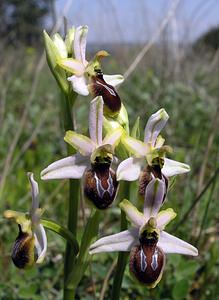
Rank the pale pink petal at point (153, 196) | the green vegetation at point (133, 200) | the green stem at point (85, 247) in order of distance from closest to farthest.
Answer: the pale pink petal at point (153, 196) < the green stem at point (85, 247) < the green vegetation at point (133, 200)

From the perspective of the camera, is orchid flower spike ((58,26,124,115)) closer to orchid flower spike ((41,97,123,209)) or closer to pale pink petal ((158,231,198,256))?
orchid flower spike ((41,97,123,209))

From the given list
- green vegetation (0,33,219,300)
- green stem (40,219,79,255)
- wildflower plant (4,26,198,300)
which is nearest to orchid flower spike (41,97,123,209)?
wildflower plant (4,26,198,300)

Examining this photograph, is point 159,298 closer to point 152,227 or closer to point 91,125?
point 152,227

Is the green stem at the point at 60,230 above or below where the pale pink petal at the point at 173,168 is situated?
below

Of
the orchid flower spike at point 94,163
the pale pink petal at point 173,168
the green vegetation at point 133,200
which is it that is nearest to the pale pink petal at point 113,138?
the orchid flower spike at point 94,163

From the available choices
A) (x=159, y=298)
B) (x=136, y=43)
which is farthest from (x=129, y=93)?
(x=159, y=298)

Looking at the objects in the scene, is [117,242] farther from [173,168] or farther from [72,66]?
[72,66]

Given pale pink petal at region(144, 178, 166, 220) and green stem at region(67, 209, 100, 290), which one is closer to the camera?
pale pink petal at region(144, 178, 166, 220)

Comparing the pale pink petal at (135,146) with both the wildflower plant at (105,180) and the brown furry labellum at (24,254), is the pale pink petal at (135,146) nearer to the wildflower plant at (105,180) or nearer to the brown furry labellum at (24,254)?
the wildflower plant at (105,180)
